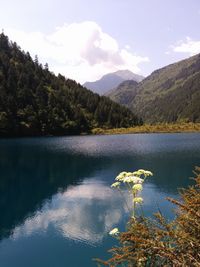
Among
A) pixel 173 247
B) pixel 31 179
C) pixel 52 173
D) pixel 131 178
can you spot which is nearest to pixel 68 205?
pixel 31 179

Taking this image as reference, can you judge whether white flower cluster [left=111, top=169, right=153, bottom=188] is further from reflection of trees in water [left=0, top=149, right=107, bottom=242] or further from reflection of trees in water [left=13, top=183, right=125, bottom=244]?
reflection of trees in water [left=0, top=149, right=107, bottom=242]

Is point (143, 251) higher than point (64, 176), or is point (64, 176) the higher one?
point (143, 251)

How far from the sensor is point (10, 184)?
58.1 metres

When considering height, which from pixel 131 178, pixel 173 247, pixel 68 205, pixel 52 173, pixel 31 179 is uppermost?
pixel 131 178

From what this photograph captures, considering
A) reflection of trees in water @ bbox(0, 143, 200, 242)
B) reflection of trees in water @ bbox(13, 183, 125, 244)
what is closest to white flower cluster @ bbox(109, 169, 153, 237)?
reflection of trees in water @ bbox(13, 183, 125, 244)

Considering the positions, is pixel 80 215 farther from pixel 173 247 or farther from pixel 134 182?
pixel 173 247

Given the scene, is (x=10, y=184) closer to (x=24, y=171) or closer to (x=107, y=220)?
(x=24, y=171)

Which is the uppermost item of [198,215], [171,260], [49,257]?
[198,215]

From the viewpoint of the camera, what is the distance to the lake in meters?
26.9

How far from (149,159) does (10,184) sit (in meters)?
39.1

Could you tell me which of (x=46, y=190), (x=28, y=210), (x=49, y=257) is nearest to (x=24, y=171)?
(x=46, y=190)

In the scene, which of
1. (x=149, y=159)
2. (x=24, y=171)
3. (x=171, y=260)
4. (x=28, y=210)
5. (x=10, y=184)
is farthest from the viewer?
(x=149, y=159)

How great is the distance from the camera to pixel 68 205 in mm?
42219

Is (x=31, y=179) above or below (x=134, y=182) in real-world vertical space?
below
